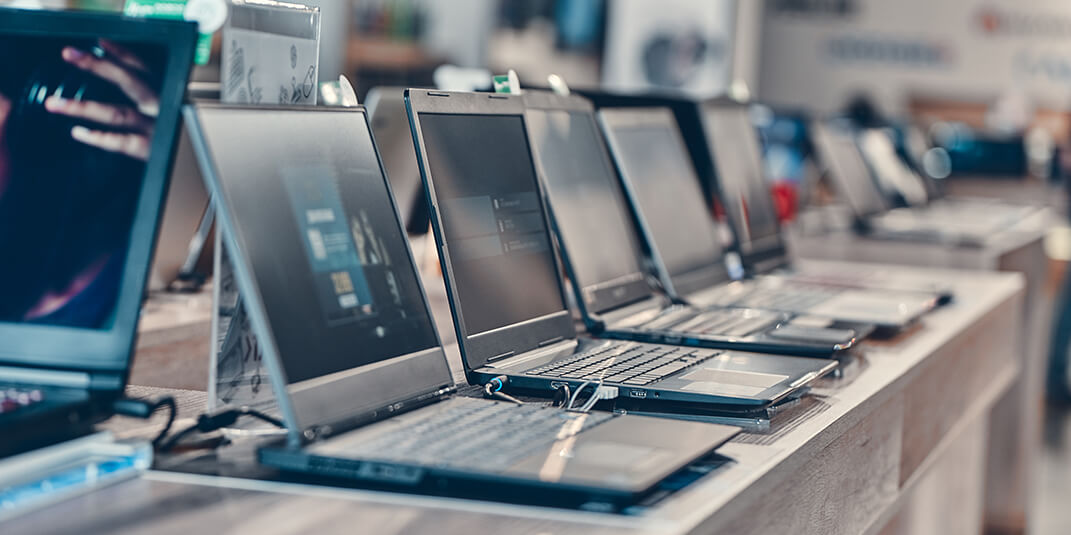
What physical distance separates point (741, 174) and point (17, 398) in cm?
173

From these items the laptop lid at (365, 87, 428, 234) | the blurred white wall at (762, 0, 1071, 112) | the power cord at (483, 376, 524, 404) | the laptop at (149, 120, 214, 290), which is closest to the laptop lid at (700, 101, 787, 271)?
the laptop lid at (365, 87, 428, 234)

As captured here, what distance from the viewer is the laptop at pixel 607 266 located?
1.55 meters

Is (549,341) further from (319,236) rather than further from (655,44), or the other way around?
(655,44)

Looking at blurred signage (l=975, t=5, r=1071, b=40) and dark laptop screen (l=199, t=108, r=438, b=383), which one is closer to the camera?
dark laptop screen (l=199, t=108, r=438, b=383)

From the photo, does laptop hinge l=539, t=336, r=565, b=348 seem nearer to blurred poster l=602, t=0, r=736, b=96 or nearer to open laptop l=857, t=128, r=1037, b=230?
open laptop l=857, t=128, r=1037, b=230

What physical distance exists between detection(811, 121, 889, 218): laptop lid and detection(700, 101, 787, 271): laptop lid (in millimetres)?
870

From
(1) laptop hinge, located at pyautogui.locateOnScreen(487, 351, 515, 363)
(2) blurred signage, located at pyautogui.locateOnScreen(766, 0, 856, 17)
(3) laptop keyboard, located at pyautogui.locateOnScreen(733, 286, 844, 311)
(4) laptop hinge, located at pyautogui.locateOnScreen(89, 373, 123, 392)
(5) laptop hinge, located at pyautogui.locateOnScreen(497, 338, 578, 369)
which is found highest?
(2) blurred signage, located at pyautogui.locateOnScreen(766, 0, 856, 17)

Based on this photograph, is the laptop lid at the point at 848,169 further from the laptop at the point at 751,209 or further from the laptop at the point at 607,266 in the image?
the laptop at the point at 607,266

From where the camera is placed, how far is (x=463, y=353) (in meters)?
1.27

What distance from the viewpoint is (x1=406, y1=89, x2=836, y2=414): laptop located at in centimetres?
123

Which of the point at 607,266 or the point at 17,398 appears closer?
the point at 17,398

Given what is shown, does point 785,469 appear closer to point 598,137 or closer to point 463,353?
point 463,353

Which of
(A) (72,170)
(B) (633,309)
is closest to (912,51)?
(B) (633,309)

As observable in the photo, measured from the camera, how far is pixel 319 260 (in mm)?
1042
